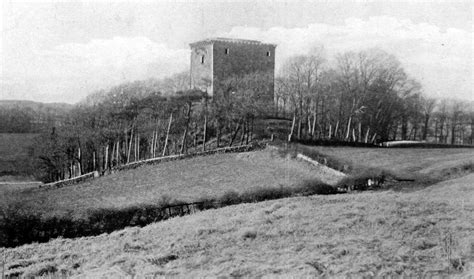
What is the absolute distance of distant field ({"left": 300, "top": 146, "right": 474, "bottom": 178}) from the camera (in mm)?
30547

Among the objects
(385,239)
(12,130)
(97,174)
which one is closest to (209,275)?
(385,239)

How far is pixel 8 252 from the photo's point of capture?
15.3m

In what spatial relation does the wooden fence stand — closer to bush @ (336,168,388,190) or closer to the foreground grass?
bush @ (336,168,388,190)

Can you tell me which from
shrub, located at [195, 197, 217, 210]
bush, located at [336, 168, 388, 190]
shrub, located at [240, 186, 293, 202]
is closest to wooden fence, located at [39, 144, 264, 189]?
bush, located at [336, 168, 388, 190]

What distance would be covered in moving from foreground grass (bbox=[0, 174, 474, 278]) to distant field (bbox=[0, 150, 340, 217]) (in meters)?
8.07

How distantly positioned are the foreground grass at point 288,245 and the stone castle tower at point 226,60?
4331 centimetres

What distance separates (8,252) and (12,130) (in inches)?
2341

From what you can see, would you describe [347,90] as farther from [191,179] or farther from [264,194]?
[264,194]

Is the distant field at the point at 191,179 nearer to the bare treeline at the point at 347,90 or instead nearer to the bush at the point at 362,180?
the bush at the point at 362,180

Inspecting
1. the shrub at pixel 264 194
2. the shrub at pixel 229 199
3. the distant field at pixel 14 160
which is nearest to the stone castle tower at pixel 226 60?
the distant field at pixel 14 160

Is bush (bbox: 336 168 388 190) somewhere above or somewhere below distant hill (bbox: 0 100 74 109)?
below

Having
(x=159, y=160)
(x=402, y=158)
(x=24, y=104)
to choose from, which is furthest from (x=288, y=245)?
(x=24, y=104)

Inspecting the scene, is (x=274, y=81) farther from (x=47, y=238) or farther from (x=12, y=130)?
(x=47, y=238)

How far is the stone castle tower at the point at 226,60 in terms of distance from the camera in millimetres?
60344
